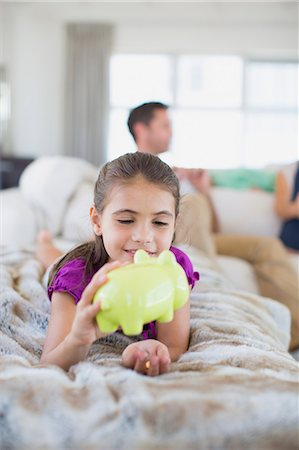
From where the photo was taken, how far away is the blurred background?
324 inches

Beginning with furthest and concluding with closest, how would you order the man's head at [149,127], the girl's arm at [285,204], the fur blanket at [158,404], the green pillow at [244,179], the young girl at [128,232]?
the green pillow at [244,179]
the girl's arm at [285,204]
the man's head at [149,127]
the young girl at [128,232]
the fur blanket at [158,404]

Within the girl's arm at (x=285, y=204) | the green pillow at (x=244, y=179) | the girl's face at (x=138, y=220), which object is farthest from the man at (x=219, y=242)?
the girl's face at (x=138, y=220)

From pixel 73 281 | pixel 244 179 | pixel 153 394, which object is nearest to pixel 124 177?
pixel 73 281

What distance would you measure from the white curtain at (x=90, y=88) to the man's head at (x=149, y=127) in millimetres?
5436

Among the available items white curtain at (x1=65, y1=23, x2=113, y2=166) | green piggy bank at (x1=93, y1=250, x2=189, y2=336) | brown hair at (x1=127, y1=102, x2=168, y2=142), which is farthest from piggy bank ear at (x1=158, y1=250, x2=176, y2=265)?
white curtain at (x1=65, y1=23, x2=113, y2=166)

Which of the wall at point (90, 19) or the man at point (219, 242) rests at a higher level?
the wall at point (90, 19)

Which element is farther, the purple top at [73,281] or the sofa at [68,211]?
the sofa at [68,211]

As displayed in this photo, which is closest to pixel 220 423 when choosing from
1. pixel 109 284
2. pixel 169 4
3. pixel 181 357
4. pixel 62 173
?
pixel 109 284

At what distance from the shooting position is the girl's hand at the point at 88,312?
923 mm

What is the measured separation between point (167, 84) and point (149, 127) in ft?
18.8

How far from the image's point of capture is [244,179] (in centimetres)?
390

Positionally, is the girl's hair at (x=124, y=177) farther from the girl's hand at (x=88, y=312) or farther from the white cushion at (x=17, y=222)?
the white cushion at (x=17, y=222)

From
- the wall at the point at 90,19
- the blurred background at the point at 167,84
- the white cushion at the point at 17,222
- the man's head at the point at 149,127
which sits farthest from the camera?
the blurred background at the point at 167,84

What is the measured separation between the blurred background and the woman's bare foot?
5.93 metres
